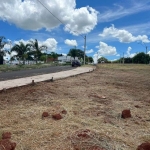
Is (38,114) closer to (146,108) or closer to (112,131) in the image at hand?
(112,131)

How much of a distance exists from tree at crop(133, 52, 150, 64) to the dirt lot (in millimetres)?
67641

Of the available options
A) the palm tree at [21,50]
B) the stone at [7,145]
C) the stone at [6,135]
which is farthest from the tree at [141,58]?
the stone at [7,145]

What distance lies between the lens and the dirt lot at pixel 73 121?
3340mm

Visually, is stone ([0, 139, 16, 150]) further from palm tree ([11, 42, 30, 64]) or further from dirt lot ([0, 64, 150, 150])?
palm tree ([11, 42, 30, 64])

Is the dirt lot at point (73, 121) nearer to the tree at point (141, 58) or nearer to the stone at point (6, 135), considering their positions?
the stone at point (6, 135)

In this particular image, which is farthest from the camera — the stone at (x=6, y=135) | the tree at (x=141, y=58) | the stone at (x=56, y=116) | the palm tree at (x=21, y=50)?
the tree at (x=141, y=58)

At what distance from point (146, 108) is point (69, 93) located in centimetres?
265

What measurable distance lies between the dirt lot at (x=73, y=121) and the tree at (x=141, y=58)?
6764 centimetres

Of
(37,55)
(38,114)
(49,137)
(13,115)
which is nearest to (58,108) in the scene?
(38,114)

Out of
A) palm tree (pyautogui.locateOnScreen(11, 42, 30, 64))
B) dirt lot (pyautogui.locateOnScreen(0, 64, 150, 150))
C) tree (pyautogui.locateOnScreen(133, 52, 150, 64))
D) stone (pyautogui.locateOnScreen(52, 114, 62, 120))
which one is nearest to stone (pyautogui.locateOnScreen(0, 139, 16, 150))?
dirt lot (pyautogui.locateOnScreen(0, 64, 150, 150))

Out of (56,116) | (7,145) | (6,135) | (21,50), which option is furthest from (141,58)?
(7,145)

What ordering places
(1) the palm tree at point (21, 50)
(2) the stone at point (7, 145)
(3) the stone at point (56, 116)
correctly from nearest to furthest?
1. (2) the stone at point (7, 145)
2. (3) the stone at point (56, 116)
3. (1) the palm tree at point (21, 50)

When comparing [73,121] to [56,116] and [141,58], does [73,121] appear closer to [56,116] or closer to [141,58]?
[56,116]

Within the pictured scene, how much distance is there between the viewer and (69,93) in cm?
705
